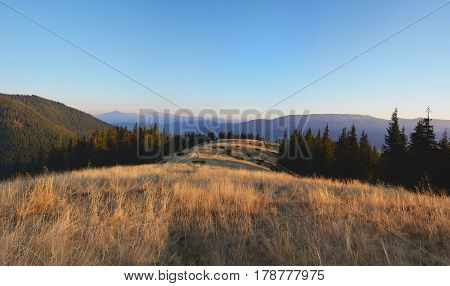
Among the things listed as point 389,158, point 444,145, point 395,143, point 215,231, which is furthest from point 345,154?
point 215,231

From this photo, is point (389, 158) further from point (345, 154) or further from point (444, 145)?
point (444, 145)

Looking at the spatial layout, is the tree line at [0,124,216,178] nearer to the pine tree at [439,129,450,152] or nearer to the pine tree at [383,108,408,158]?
the pine tree at [383,108,408,158]

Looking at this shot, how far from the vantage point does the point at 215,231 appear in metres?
5.51

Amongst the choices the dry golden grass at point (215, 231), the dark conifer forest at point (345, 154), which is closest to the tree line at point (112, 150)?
the dark conifer forest at point (345, 154)

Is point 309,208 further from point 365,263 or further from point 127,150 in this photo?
point 127,150

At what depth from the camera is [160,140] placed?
85562mm

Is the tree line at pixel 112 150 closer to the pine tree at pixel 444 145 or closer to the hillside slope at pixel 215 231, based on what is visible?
the pine tree at pixel 444 145

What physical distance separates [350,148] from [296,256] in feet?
195

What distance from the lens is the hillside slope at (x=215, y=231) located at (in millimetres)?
4410

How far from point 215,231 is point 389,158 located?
58082 mm

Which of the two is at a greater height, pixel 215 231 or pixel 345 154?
pixel 215 231

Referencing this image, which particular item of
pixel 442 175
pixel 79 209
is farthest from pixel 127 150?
pixel 79 209

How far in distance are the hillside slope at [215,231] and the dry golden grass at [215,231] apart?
15mm

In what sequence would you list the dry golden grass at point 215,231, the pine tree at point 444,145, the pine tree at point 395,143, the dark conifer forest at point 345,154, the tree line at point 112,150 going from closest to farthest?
the dry golden grass at point 215,231 < the pine tree at point 444,145 < the dark conifer forest at point 345,154 < the pine tree at point 395,143 < the tree line at point 112,150
